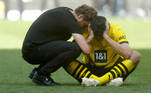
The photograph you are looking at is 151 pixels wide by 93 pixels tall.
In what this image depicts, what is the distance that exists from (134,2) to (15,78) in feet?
62.1

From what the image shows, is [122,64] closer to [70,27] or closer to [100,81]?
[100,81]

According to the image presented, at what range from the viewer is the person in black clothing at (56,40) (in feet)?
19.5

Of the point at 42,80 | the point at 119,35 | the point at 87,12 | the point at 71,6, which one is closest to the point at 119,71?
the point at 119,35

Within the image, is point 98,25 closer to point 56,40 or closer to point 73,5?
point 56,40

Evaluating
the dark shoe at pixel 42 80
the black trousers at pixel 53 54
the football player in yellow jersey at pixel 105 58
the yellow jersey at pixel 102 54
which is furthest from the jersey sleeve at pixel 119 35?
the dark shoe at pixel 42 80

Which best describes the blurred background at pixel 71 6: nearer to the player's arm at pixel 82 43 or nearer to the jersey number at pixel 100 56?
the jersey number at pixel 100 56

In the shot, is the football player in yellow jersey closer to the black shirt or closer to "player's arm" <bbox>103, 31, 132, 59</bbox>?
"player's arm" <bbox>103, 31, 132, 59</bbox>

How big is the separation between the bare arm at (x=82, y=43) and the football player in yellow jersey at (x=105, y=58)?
0.17 m

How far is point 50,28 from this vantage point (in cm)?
607

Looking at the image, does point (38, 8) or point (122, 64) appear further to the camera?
point (38, 8)

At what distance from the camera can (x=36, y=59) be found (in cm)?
624

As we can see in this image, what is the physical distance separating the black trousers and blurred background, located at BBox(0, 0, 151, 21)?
60.9 ft

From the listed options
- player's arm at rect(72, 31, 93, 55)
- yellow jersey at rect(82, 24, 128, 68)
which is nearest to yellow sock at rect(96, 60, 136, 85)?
yellow jersey at rect(82, 24, 128, 68)

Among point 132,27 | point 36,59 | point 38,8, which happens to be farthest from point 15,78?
point 38,8
